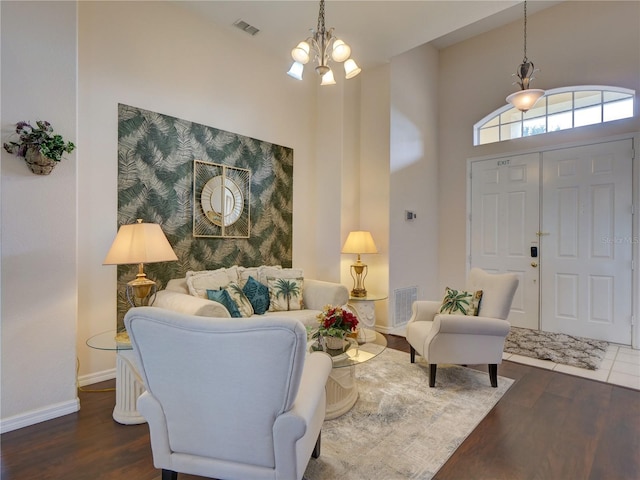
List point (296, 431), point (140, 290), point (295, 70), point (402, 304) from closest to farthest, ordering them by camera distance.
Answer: point (296, 431) → point (140, 290) → point (295, 70) → point (402, 304)

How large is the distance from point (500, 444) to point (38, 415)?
9.57 ft

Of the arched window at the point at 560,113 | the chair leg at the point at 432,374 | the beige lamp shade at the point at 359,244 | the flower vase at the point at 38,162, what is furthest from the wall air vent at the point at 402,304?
the flower vase at the point at 38,162

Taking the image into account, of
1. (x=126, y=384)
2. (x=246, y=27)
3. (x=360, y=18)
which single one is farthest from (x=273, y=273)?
(x=360, y=18)

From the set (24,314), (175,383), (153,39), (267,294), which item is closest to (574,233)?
(267,294)

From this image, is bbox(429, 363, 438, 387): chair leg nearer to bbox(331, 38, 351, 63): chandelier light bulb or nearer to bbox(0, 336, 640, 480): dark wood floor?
A: bbox(0, 336, 640, 480): dark wood floor

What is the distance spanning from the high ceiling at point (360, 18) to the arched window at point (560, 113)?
1.45 meters

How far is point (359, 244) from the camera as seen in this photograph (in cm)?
405

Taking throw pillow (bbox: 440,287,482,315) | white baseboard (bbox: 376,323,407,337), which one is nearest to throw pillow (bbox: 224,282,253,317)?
throw pillow (bbox: 440,287,482,315)

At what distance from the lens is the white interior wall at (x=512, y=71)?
3.80 meters

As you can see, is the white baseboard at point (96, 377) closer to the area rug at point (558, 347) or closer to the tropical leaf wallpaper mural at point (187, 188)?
the tropical leaf wallpaper mural at point (187, 188)

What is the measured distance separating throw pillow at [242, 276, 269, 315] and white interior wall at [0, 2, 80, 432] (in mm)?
1438

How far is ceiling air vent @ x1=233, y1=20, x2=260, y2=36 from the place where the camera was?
3.52 meters

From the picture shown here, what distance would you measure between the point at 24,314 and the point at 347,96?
402 cm

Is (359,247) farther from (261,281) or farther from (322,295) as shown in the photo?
(261,281)
